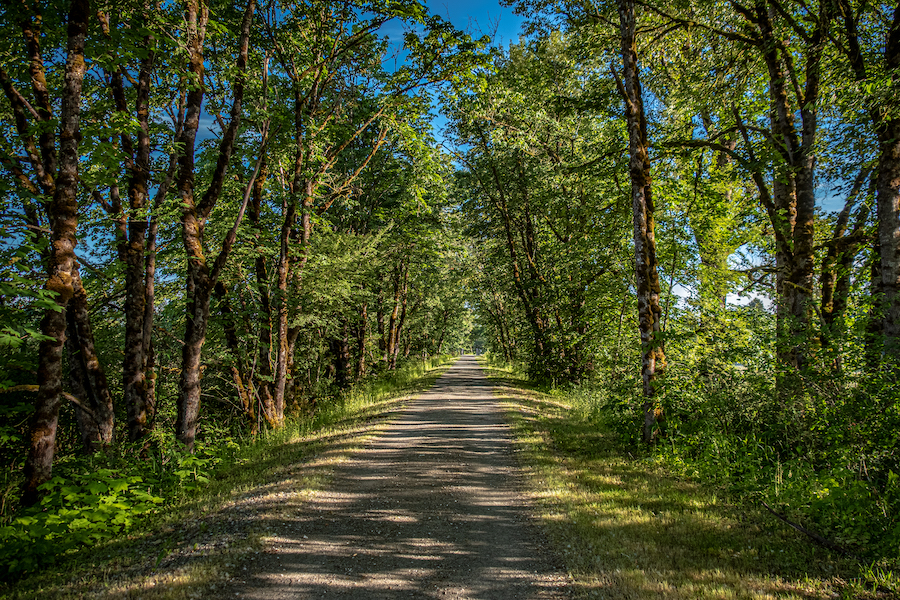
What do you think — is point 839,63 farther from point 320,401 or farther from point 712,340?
point 320,401

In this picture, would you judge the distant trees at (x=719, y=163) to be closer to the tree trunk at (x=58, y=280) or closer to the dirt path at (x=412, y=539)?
the dirt path at (x=412, y=539)

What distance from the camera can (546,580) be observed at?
12.0ft

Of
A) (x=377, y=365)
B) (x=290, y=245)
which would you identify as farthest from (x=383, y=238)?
(x=377, y=365)

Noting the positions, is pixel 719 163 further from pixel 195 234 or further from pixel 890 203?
pixel 195 234

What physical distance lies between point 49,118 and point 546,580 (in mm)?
8946

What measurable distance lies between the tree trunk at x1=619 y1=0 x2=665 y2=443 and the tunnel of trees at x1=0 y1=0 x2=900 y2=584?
46 mm

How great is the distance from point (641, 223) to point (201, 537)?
845 centimetres

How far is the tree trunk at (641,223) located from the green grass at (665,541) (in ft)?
5.59

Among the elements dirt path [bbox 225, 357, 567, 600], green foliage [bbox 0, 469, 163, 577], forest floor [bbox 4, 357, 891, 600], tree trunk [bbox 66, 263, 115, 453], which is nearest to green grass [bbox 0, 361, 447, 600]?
forest floor [bbox 4, 357, 891, 600]

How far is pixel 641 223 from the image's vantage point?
7.95m

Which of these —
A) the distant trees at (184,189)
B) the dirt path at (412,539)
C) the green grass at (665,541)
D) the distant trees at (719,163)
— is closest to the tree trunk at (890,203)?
the distant trees at (719,163)

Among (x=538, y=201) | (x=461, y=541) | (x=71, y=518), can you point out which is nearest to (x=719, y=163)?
(x=538, y=201)

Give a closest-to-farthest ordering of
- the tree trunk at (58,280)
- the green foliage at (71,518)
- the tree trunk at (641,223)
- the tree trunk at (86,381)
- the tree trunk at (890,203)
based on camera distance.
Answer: the green foliage at (71,518) < the tree trunk at (58,280) < the tree trunk at (86,381) < the tree trunk at (890,203) < the tree trunk at (641,223)

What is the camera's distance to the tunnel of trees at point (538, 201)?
217 inches
